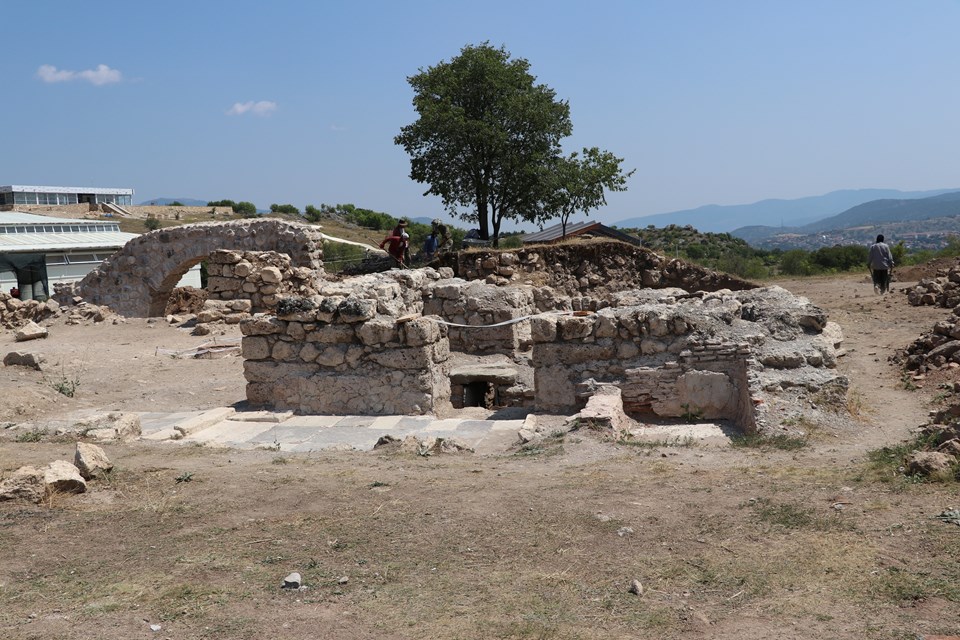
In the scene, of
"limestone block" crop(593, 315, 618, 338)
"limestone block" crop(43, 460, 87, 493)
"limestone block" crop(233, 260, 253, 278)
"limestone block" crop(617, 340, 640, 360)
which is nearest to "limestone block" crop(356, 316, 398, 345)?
"limestone block" crop(593, 315, 618, 338)

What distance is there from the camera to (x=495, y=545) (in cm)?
450

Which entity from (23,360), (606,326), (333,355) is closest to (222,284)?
(23,360)

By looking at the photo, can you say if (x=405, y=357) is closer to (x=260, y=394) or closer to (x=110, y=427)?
(x=260, y=394)

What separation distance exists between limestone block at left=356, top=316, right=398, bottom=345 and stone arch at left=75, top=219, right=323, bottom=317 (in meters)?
10.3

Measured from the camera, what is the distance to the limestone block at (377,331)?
28.6ft

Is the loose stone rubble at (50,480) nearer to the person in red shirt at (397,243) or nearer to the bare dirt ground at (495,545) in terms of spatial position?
the bare dirt ground at (495,545)

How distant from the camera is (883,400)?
346 inches

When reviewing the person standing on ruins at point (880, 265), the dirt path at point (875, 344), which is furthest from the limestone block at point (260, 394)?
the person standing on ruins at point (880, 265)

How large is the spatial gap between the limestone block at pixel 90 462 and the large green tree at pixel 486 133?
19188mm

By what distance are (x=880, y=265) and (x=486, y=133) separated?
11.6 m

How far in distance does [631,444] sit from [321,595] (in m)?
3.58

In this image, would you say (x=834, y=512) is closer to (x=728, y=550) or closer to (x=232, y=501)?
(x=728, y=550)

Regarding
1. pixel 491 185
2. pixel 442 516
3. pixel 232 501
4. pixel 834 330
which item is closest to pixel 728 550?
pixel 442 516

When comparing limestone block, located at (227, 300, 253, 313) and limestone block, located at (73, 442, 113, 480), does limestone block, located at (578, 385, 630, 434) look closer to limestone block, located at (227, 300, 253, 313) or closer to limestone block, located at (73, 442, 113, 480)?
limestone block, located at (73, 442, 113, 480)
